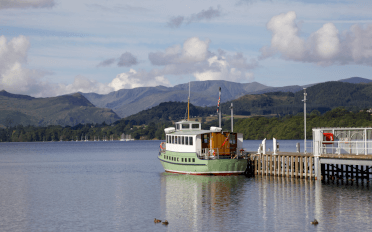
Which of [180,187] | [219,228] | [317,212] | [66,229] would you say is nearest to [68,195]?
[180,187]

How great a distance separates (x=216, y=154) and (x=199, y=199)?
48.5 ft

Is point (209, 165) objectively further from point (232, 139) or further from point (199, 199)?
point (199, 199)

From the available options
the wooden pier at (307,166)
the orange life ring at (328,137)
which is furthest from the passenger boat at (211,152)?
the orange life ring at (328,137)

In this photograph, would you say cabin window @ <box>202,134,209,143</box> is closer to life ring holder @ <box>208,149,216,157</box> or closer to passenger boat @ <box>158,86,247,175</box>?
passenger boat @ <box>158,86,247,175</box>

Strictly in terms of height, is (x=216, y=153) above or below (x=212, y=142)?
below

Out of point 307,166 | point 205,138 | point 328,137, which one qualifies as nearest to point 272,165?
point 307,166

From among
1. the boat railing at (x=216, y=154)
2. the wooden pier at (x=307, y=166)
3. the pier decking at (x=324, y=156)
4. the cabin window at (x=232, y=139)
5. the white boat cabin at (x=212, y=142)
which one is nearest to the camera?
the pier decking at (x=324, y=156)

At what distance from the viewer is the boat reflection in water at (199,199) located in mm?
37531

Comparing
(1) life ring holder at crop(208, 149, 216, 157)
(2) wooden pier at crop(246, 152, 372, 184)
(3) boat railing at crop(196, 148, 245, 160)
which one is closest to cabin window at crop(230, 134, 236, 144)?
(3) boat railing at crop(196, 148, 245, 160)

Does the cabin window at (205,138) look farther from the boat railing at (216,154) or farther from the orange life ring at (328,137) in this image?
the orange life ring at (328,137)

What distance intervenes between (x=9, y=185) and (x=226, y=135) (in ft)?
110

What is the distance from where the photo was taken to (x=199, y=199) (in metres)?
48.3

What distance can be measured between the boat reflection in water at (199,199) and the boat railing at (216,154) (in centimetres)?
304

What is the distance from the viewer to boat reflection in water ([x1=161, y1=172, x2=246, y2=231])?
37.5m
